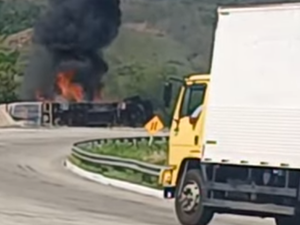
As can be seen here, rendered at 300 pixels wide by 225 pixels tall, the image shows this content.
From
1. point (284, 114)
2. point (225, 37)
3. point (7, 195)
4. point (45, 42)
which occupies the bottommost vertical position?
point (7, 195)

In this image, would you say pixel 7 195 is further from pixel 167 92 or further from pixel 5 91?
pixel 5 91

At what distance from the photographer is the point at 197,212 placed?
698 inches

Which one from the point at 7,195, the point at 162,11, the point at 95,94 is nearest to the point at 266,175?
the point at 7,195

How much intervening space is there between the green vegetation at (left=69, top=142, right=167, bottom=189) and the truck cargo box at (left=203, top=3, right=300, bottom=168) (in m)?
8.96

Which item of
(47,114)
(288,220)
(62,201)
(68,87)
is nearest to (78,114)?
(47,114)

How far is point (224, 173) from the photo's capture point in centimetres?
1742

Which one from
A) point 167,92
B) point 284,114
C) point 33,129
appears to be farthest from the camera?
point 33,129

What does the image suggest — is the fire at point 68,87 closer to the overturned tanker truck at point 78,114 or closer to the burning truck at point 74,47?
the burning truck at point 74,47

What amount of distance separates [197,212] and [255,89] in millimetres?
2104

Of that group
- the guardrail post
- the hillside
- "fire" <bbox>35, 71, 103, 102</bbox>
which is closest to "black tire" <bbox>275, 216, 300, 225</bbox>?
the guardrail post

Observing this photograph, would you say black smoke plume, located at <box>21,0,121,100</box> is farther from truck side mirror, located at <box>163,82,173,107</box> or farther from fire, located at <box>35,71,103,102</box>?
truck side mirror, located at <box>163,82,173,107</box>

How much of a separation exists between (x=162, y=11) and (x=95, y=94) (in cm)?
9423

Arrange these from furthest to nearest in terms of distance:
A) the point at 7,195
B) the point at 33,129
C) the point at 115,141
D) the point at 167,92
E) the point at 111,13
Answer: the point at 111,13, the point at 33,129, the point at 115,141, the point at 7,195, the point at 167,92

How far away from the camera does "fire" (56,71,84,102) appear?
7859 centimetres
